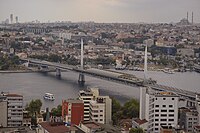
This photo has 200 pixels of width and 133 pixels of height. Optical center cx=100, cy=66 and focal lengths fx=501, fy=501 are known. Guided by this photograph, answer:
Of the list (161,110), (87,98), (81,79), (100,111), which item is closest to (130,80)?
(81,79)

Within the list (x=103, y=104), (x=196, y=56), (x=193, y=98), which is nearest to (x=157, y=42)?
(x=196, y=56)

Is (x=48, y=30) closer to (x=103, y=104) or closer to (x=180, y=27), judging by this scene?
(x=180, y=27)

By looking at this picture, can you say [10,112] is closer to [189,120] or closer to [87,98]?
[87,98]

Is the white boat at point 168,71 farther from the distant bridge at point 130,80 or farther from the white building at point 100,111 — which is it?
the white building at point 100,111

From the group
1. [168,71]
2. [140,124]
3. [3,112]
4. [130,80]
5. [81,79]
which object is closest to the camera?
[140,124]

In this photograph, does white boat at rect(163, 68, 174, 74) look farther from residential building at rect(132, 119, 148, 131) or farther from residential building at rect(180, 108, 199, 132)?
residential building at rect(132, 119, 148, 131)

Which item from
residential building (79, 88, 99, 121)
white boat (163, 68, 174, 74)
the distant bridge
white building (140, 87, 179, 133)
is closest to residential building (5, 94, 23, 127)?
residential building (79, 88, 99, 121)

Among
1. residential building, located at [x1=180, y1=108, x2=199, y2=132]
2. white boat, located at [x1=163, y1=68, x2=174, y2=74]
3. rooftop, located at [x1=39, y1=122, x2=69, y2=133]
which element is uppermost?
rooftop, located at [x1=39, y1=122, x2=69, y2=133]

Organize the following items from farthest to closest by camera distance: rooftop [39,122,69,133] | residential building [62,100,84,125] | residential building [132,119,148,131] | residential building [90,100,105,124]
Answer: residential building [90,100,105,124]
residential building [62,100,84,125]
residential building [132,119,148,131]
rooftop [39,122,69,133]

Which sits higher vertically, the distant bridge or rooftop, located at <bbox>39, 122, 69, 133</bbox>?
rooftop, located at <bbox>39, 122, 69, 133</bbox>
